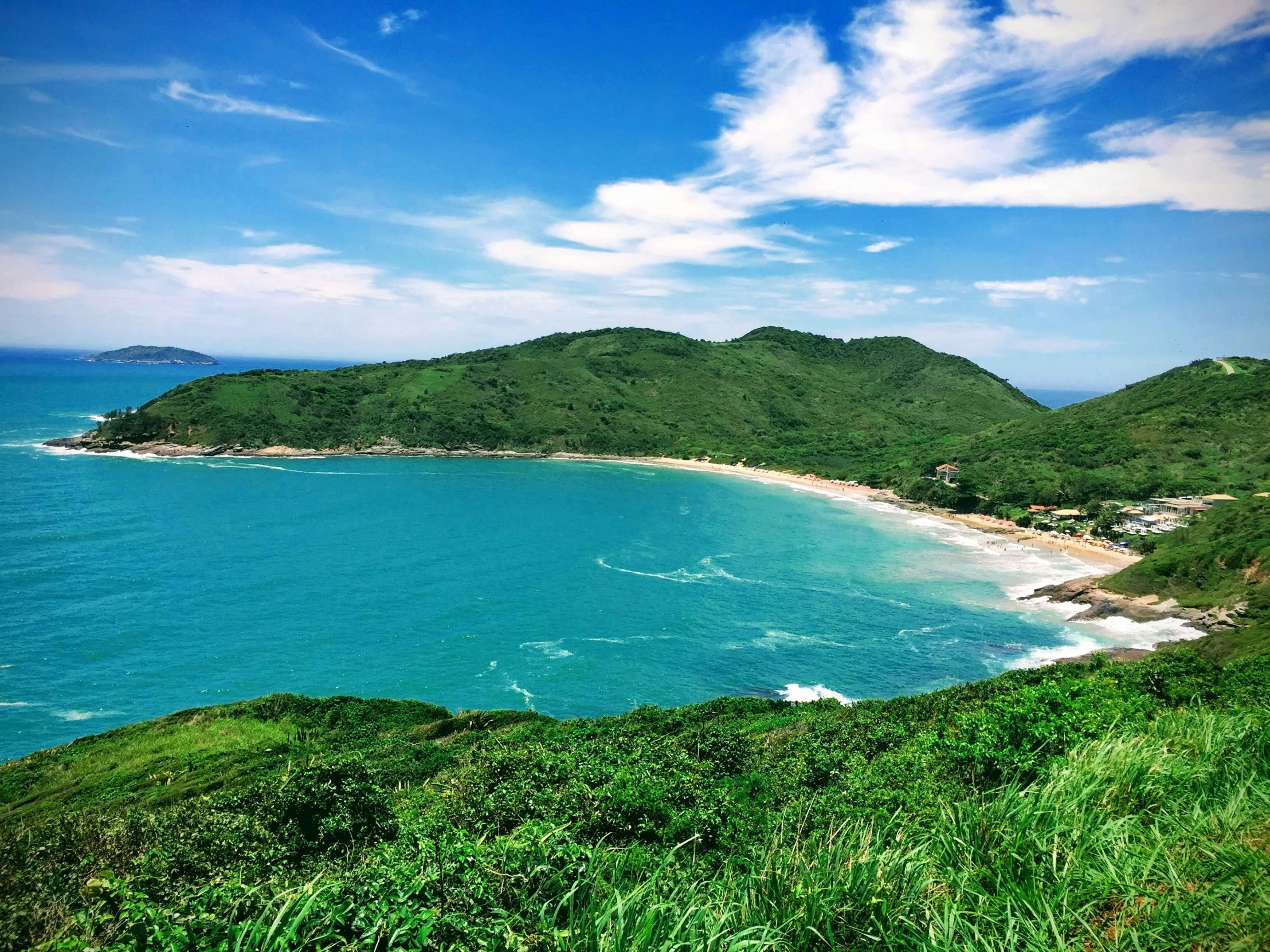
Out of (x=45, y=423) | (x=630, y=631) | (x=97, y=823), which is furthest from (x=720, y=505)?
(x=45, y=423)

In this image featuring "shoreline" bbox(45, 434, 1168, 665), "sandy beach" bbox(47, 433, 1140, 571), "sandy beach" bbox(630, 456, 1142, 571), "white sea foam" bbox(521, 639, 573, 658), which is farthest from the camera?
"sandy beach" bbox(47, 433, 1140, 571)

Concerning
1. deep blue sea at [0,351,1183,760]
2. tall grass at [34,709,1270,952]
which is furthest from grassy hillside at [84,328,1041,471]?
tall grass at [34,709,1270,952]

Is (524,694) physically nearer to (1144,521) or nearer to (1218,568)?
(1218,568)

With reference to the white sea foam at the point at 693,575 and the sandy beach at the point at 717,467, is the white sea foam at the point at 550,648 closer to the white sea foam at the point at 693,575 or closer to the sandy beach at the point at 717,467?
the white sea foam at the point at 693,575

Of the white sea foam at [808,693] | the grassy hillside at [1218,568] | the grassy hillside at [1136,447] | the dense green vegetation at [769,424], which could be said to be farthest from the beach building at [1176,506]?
the white sea foam at [808,693]

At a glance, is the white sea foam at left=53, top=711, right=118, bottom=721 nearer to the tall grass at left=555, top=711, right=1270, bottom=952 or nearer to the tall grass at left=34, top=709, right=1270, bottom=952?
the tall grass at left=34, top=709, right=1270, bottom=952
